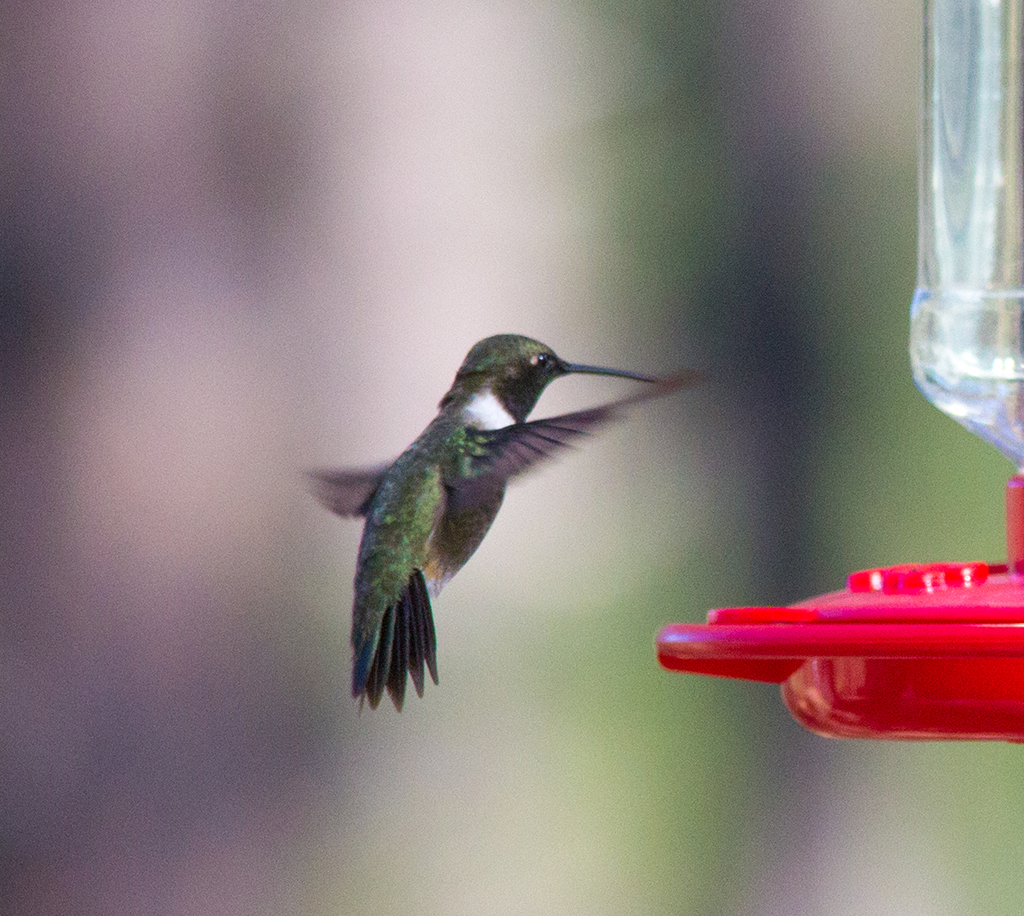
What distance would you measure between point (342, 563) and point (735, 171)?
1812 millimetres

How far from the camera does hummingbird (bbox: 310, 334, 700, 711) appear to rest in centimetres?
241

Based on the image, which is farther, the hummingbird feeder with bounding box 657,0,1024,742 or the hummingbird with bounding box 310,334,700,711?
the hummingbird with bounding box 310,334,700,711

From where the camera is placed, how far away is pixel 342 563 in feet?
15.8

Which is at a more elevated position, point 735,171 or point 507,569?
point 735,171

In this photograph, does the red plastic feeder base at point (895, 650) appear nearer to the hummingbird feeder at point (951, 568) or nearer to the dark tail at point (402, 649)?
the hummingbird feeder at point (951, 568)

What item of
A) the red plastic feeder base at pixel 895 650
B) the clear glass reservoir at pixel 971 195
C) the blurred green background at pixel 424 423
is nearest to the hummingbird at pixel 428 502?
the clear glass reservoir at pixel 971 195

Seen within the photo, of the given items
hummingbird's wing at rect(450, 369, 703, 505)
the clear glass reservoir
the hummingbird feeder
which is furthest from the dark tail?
the clear glass reservoir

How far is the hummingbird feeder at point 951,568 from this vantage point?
147cm

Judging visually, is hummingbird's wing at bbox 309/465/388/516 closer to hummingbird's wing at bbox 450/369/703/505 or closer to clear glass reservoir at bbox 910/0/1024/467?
hummingbird's wing at bbox 450/369/703/505

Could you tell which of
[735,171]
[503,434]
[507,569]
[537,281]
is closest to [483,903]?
[507,569]

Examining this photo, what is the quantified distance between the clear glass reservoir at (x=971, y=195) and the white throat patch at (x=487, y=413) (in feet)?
2.33

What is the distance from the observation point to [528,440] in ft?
7.39

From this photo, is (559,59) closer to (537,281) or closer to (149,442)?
(537,281)

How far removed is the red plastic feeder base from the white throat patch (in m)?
0.90
